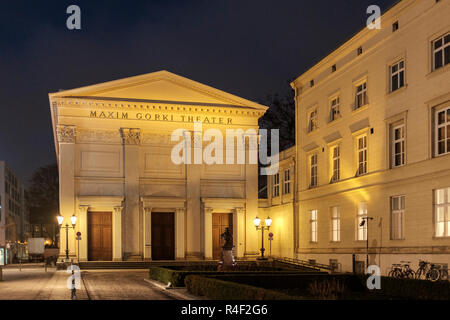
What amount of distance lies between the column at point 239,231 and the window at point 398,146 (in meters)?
22.7

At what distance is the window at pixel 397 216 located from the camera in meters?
31.1

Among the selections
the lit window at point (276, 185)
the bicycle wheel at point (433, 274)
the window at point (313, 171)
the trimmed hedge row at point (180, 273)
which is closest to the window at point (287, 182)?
the lit window at point (276, 185)

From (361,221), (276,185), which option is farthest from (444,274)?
(276,185)

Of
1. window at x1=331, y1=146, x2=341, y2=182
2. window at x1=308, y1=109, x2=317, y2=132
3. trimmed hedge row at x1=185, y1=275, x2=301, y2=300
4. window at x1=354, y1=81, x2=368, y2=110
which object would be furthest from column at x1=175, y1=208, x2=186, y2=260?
trimmed hedge row at x1=185, y1=275, x2=301, y2=300

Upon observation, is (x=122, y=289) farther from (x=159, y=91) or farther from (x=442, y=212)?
(x=159, y=91)

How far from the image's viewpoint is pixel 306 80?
44562 mm

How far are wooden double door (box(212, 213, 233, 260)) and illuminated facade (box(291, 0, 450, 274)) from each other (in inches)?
389

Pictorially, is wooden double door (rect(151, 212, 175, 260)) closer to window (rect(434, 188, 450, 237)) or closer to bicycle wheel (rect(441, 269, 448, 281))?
window (rect(434, 188, 450, 237))

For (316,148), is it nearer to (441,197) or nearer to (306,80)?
(306,80)

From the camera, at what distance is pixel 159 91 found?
170ft

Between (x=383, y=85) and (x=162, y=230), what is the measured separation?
989 inches

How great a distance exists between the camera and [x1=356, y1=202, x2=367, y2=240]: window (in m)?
34.7

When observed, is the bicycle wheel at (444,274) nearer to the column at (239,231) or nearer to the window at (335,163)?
the window at (335,163)
